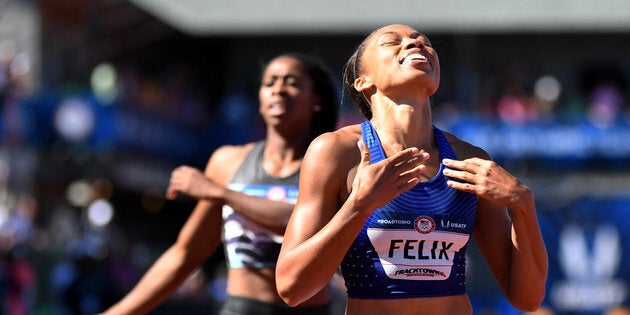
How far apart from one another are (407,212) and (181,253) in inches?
89.9

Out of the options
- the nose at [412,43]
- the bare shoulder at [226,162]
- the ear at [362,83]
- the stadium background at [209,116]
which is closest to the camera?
the nose at [412,43]

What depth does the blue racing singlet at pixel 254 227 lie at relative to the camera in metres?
5.69

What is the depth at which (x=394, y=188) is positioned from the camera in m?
3.62

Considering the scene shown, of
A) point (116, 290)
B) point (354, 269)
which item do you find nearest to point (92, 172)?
point (116, 290)

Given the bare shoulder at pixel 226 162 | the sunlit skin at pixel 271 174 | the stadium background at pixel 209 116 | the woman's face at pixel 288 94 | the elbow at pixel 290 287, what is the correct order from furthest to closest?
the stadium background at pixel 209 116
the bare shoulder at pixel 226 162
the woman's face at pixel 288 94
the sunlit skin at pixel 271 174
the elbow at pixel 290 287

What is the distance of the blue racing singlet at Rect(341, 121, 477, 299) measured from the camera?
3.88 meters

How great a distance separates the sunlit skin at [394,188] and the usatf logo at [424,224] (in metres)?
0.15

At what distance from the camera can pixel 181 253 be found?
593cm

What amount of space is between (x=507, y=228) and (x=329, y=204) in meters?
0.69

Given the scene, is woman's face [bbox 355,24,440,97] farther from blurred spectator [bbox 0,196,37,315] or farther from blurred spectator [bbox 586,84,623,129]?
blurred spectator [bbox 586,84,623,129]

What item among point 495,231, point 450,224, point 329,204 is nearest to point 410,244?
point 450,224

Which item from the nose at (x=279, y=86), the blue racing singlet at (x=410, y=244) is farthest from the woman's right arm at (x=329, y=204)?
the nose at (x=279, y=86)

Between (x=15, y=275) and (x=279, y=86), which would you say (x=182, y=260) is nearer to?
(x=279, y=86)

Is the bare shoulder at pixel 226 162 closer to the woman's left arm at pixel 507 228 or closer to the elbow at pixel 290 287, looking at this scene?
the woman's left arm at pixel 507 228
